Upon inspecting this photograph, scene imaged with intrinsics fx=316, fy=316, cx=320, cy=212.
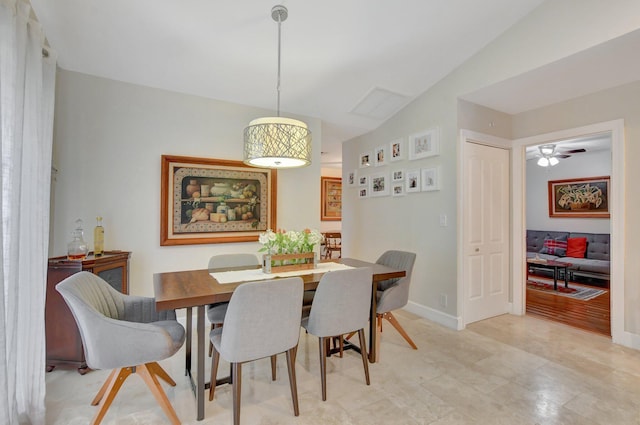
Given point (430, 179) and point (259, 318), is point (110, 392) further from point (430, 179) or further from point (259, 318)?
point (430, 179)

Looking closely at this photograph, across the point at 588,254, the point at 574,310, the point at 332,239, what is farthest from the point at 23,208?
the point at 588,254

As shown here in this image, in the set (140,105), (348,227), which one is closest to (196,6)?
(140,105)

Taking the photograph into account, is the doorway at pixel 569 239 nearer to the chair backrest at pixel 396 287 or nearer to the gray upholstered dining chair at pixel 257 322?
the chair backrest at pixel 396 287

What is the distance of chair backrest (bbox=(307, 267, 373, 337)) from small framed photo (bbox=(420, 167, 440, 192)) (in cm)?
185

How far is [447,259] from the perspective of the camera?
348cm

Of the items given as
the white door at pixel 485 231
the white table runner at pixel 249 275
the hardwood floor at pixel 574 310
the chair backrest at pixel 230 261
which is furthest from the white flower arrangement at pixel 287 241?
the hardwood floor at pixel 574 310

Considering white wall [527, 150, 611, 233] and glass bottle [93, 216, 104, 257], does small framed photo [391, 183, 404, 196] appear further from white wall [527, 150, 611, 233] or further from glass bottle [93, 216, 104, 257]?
white wall [527, 150, 611, 233]

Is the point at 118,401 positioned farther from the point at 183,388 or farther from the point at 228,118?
the point at 228,118

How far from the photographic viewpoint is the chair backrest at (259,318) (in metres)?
1.69

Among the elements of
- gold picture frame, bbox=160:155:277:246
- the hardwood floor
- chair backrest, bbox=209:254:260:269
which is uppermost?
gold picture frame, bbox=160:155:277:246

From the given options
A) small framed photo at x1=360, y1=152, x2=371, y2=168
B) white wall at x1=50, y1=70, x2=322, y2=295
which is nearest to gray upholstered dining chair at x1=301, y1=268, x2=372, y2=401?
white wall at x1=50, y1=70, x2=322, y2=295

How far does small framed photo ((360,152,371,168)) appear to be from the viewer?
4.70m

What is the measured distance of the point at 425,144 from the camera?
372 cm

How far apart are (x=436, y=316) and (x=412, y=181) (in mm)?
1606
